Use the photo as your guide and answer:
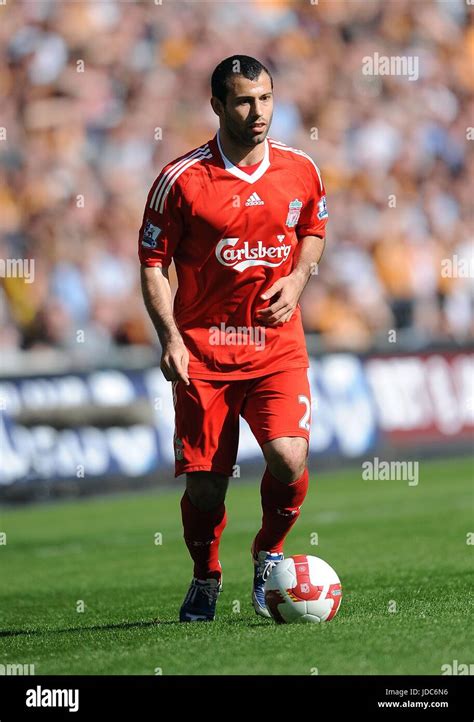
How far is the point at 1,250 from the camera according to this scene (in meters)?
16.3

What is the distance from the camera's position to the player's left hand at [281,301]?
7039 millimetres

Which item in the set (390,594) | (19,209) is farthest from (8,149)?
(390,594)

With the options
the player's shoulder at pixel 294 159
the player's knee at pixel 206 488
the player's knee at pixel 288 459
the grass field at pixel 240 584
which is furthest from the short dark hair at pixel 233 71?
the grass field at pixel 240 584

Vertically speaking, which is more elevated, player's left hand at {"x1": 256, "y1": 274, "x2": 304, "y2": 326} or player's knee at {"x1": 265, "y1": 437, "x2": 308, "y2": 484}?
player's left hand at {"x1": 256, "y1": 274, "x2": 304, "y2": 326}

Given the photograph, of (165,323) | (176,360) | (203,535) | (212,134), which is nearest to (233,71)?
(165,323)

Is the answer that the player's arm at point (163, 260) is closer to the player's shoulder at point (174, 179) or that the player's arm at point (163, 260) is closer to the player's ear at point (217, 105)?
the player's shoulder at point (174, 179)

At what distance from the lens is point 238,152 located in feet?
23.1

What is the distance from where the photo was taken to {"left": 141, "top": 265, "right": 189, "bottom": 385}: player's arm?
22.7 feet

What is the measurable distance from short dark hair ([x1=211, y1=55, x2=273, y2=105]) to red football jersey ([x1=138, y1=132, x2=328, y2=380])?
1.09 feet

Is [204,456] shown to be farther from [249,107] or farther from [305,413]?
[249,107]

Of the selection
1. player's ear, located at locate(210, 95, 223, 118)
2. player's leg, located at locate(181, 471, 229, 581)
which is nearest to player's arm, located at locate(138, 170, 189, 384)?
player's ear, located at locate(210, 95, 223, 118)

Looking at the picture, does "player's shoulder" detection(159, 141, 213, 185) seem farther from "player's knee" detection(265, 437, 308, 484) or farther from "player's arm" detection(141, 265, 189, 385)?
"player's knee" detection(265, 437, 308, 484)
